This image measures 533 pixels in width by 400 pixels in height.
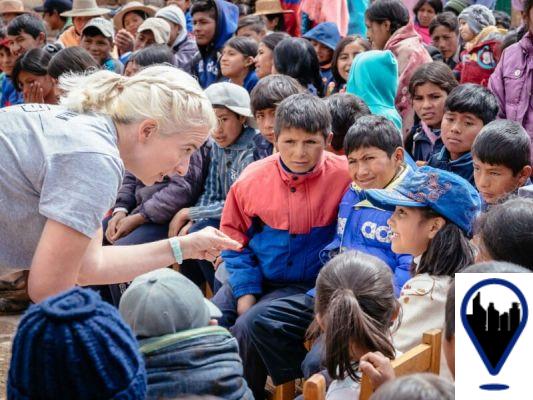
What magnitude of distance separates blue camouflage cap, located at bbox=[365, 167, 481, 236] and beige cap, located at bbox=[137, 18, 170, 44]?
4.95m

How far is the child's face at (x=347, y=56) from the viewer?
5664 millimetres

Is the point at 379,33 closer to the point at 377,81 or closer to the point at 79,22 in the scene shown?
the point at 377,81

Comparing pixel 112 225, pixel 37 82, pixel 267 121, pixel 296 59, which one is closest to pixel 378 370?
pixel 267 121

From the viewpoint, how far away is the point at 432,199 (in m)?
2.97

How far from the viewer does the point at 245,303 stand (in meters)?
3.71

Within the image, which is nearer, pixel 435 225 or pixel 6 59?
pixel 435 225

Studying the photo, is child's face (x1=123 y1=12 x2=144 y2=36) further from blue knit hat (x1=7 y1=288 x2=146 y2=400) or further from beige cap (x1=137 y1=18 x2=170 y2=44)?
blue knit hat (x1=7 y1=288 x2=146 y2=400)

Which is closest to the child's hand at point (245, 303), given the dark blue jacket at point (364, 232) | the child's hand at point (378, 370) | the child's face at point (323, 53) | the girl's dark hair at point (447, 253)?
the dark blue jacket at point (364, 232)

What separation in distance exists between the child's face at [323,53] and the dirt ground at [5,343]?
3017mm

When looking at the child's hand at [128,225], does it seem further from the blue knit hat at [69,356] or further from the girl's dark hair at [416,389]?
the girl's dark hair at [416,389]

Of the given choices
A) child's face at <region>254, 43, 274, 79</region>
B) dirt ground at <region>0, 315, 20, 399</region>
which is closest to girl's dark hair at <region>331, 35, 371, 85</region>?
child's face at <region>254, 43, 274, 79</region>

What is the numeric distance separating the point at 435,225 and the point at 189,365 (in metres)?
1.33

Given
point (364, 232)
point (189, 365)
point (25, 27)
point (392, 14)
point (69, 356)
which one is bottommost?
point (364, 232)

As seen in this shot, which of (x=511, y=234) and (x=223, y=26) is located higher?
(x=223, y=26)
